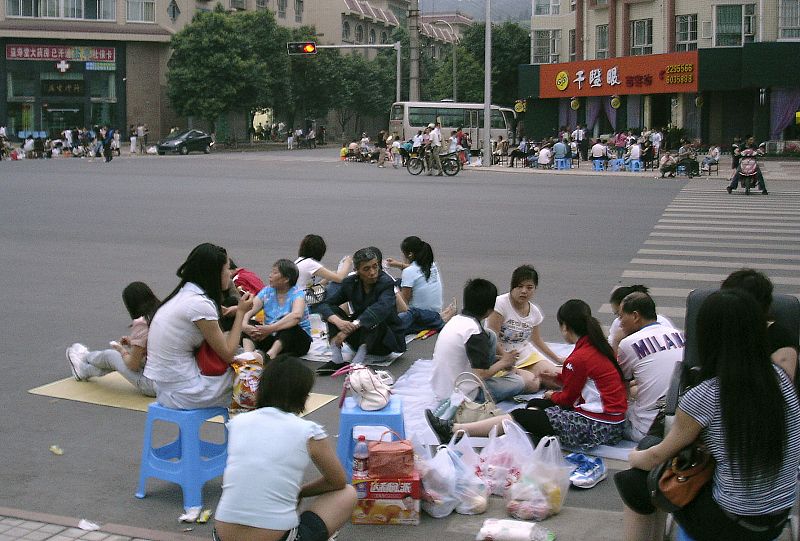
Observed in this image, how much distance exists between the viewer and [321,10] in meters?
88.8

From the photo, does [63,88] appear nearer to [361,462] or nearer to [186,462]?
[186,462]

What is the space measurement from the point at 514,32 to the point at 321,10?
66.5 ft

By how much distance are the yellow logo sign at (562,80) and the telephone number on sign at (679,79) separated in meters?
7.33

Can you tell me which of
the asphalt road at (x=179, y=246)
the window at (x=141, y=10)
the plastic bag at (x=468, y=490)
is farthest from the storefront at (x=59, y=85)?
the plastic bag at (x=468, y=490)

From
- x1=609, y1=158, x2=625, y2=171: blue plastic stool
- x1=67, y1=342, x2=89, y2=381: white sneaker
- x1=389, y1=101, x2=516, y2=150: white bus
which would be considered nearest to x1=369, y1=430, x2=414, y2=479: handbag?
x1=67, y1=342, x2=89, y2=381: white sneaker

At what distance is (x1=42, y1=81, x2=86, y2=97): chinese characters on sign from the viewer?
63.9m

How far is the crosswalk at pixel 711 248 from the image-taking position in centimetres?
1232

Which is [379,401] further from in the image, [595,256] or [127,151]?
[127,151]

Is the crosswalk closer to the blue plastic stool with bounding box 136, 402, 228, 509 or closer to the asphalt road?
the asphalt road

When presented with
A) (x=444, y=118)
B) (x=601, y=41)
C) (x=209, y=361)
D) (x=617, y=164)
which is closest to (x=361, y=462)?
(x=209, y=361)

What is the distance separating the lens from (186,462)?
217 inches

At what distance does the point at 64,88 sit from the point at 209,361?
207ft

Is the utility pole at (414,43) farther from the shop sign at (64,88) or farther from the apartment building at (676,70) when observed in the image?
the shop sign at (64,88)

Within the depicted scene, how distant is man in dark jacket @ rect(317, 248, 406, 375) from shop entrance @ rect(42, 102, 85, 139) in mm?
59210
